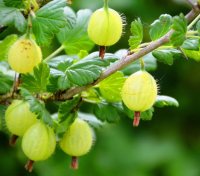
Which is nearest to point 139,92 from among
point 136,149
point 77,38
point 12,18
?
point 12,18

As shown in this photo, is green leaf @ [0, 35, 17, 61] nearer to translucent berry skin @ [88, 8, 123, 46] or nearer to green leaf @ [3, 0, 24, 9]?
green leaf @ [3, 0, 24, 9]

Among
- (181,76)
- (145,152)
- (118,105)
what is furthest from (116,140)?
(118,105)

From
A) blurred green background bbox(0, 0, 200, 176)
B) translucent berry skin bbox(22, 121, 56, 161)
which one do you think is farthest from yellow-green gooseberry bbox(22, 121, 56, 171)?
blurred green background bbox(0, 0, 200, 176)

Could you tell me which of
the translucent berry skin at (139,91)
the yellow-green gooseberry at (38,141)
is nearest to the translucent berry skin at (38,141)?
the yellow-green gooseberry at (38,141)

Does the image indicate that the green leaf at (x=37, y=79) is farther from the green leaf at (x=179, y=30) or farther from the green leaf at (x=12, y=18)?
the green leaf at (x=179, y=30)

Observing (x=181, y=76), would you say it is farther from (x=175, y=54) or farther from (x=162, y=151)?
(x=175, y=54)

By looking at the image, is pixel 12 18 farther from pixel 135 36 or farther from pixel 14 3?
pixel 135 36
